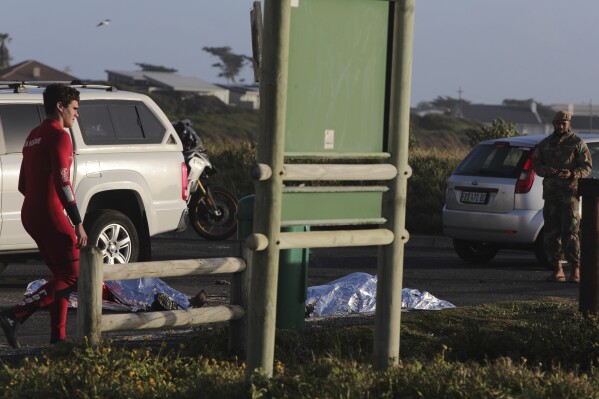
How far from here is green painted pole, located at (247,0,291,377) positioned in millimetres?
6586

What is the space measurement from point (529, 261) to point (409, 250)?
2073mm

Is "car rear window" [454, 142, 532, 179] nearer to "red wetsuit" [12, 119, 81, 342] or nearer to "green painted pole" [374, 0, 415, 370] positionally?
"red wetsuit" [12, 119, 81, 342]

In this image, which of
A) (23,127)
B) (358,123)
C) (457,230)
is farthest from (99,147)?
(358,123)

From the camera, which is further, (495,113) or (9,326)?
(495,113)

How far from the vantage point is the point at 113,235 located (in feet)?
42.9

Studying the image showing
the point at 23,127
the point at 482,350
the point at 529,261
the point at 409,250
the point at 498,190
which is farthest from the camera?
the point at 409,250

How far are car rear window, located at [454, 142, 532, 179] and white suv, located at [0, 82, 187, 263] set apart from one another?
440 centimetres

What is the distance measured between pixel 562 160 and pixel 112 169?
5.05 m

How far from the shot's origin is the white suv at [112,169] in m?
12.7

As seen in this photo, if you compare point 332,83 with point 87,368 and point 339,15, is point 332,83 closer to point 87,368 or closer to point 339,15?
point 339,15

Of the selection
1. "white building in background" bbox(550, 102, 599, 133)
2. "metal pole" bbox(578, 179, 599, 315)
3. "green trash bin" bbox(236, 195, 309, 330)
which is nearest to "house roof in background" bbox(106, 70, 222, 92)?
"white building in background" bbox(550, 102, 599, 133)

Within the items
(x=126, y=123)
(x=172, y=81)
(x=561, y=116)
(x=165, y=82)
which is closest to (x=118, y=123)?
(x=126, y=123)

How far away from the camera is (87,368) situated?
695 cm

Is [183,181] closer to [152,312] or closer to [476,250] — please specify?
[476,250]
